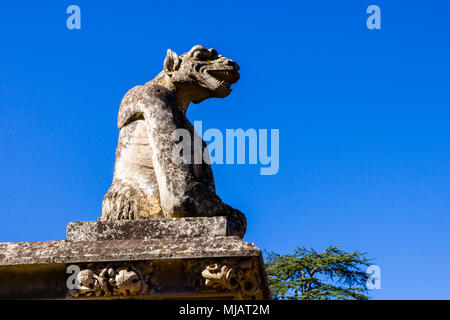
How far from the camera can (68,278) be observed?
6.98 metres

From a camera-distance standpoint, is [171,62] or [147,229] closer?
[147,229]

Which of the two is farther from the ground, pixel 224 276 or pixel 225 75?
pixel 225 75

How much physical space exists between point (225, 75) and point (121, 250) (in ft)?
9.77

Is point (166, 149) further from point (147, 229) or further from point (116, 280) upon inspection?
point (116, 280)

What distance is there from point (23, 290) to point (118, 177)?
190cm

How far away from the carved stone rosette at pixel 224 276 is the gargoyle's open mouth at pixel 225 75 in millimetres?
2914

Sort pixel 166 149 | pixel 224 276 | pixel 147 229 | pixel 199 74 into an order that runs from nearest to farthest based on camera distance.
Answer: pixel 224 276 → pixel 147 229 → pixel 166 149 → pixel 199 74

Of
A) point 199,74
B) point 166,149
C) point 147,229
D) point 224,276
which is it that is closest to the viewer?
point 224,276

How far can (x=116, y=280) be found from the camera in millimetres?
6789

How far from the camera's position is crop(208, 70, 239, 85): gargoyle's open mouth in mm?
8891

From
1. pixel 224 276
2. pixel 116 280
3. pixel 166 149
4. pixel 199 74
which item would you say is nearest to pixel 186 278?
pixel 224 276

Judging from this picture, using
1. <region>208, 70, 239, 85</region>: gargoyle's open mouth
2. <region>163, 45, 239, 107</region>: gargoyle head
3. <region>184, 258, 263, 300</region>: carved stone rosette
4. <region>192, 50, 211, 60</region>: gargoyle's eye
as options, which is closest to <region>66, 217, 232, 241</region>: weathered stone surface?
<region>184, 258, 263, 300</region>: carved stone rosette

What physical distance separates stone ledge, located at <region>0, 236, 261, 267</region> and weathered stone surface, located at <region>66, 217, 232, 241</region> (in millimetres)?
115
